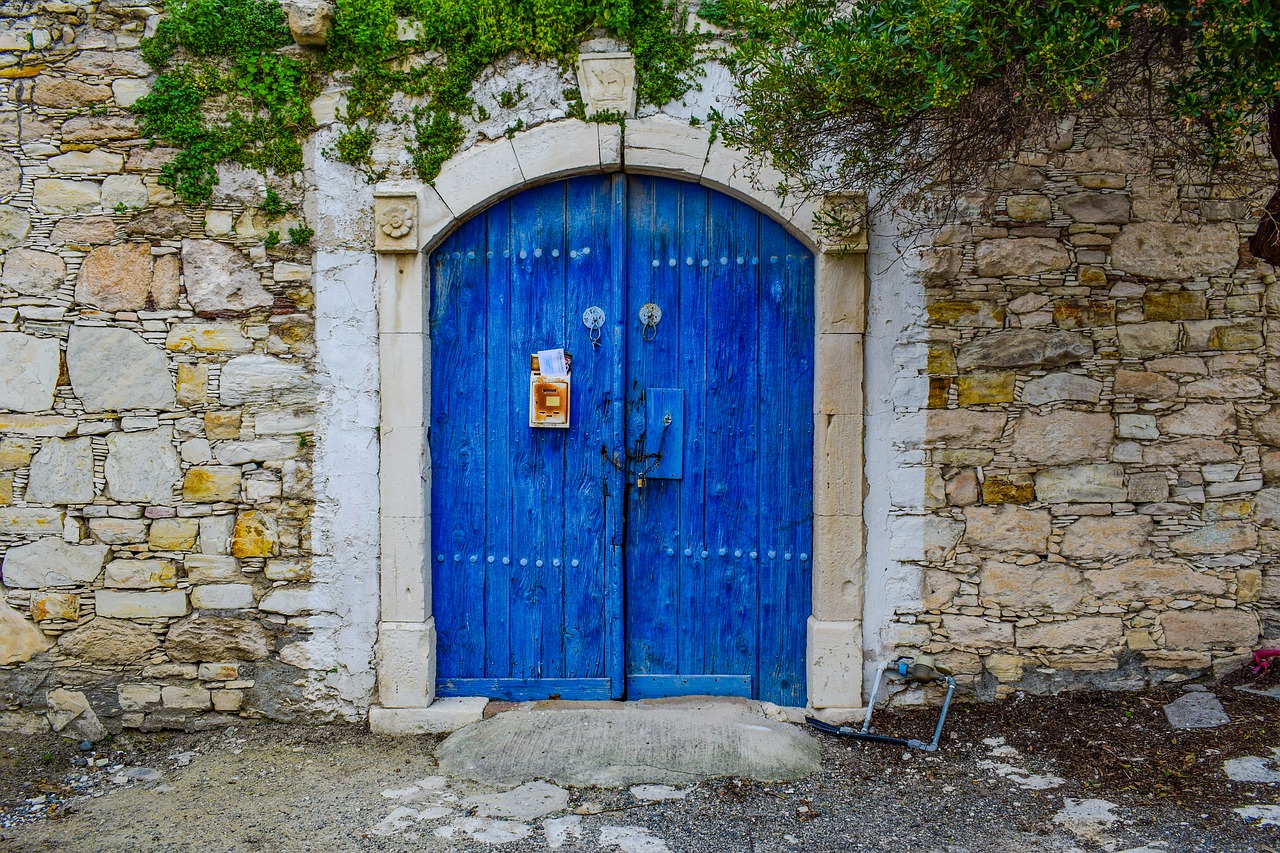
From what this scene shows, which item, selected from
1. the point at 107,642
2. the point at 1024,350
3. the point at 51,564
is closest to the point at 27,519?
the point at 51,564

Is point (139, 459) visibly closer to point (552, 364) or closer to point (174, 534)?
point (174, 534)

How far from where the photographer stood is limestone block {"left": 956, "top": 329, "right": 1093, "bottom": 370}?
11.2ft

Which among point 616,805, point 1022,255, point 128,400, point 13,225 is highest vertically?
point 13,225

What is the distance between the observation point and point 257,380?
345 centimetres

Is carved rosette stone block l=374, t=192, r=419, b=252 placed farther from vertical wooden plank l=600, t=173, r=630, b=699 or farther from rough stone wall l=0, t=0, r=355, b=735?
vertical wooden plank l=600, t=173, r=630, b=699

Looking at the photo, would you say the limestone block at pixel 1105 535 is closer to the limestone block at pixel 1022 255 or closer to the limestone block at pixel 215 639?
the limestone block at pixel 1022 255

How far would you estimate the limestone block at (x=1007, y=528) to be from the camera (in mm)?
3438

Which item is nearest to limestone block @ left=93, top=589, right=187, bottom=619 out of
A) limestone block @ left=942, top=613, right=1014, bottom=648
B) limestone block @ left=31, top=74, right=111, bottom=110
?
limestone block @ left=31, top=74, right=111, bottom=110

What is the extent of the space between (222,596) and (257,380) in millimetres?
876

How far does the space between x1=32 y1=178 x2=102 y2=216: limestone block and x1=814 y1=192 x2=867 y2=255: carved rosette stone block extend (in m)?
2.87

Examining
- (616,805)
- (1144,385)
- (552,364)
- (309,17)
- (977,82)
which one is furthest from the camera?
(552,364)

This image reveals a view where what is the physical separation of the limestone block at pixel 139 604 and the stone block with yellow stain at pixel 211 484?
391mm

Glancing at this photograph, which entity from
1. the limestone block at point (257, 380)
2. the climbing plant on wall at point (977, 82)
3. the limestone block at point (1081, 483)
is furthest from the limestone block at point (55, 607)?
the limestone block at point (1081, 483)

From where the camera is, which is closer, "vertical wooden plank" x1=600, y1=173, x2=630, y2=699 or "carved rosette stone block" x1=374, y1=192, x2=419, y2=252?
"carved rosette stone block" x1=374, y1=192, x2=419, y2=252
